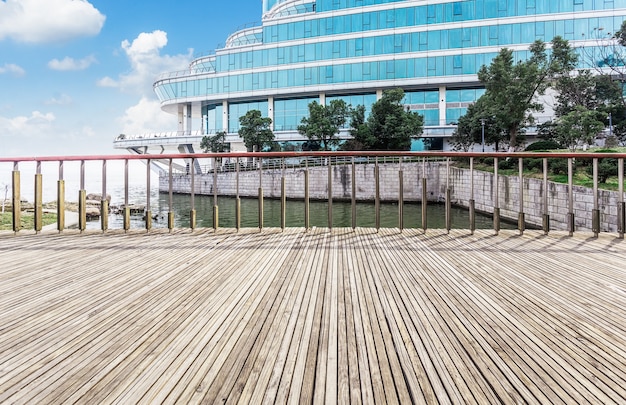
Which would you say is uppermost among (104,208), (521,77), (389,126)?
(521,77)

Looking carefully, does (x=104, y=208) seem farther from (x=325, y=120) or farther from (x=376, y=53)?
(x=376, y=53)

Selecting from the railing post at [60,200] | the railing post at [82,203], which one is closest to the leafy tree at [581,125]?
the railing post at [82,203]

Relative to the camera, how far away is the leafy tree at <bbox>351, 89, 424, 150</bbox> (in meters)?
28.8

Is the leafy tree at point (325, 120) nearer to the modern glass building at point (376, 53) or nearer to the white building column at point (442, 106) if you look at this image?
the modern glass building at point (376, 53)

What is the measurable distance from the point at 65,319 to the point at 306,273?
159cm

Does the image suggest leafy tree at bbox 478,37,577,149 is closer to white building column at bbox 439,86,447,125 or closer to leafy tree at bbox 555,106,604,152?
leafy tree at bbox 555,106,604,152

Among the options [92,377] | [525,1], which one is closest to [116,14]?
[525,1]

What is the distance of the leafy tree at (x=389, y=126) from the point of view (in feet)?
94.6

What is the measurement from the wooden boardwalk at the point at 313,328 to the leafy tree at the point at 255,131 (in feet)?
101

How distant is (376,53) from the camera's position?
3428 cm

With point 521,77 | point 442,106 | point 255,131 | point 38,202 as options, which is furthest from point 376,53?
point 38,202

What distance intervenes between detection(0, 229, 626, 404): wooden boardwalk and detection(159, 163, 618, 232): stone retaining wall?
283 inches

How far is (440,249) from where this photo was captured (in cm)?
384

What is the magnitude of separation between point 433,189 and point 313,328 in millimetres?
25681
